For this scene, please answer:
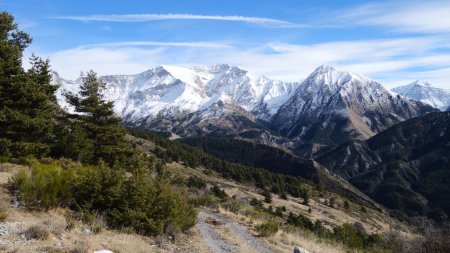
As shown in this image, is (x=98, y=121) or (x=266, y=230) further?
(x=98, y=121)

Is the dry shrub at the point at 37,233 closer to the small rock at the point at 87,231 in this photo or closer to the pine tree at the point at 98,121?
the small rock at the point at 87,231

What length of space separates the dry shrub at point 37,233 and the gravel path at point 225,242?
19.8 ft

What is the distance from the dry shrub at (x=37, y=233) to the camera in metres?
12.1

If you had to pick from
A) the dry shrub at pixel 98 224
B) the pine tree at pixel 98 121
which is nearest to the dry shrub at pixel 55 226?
the dry shrub at pixel 98 224

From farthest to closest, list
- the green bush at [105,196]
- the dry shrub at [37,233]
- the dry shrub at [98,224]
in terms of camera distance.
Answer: the green bush at [105,196], the dry shrub at [98,224], the dry shrub at [37,233]

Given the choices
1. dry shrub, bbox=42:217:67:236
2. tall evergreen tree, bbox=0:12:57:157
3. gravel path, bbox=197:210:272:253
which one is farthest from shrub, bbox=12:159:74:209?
tall evergreen tree, bbox=0:12:57:157

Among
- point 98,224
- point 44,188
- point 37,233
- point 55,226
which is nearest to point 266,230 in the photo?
point 98,224

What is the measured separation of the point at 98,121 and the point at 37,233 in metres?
26.8

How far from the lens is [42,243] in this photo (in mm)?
11906

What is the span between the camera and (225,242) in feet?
58.3

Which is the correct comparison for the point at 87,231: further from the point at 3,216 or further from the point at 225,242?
the point at 225,242

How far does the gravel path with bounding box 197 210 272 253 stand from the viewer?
16703 millimetres

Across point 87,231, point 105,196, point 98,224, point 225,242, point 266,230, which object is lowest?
point 266,230

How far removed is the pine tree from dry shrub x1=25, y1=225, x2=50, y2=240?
2319 cm
